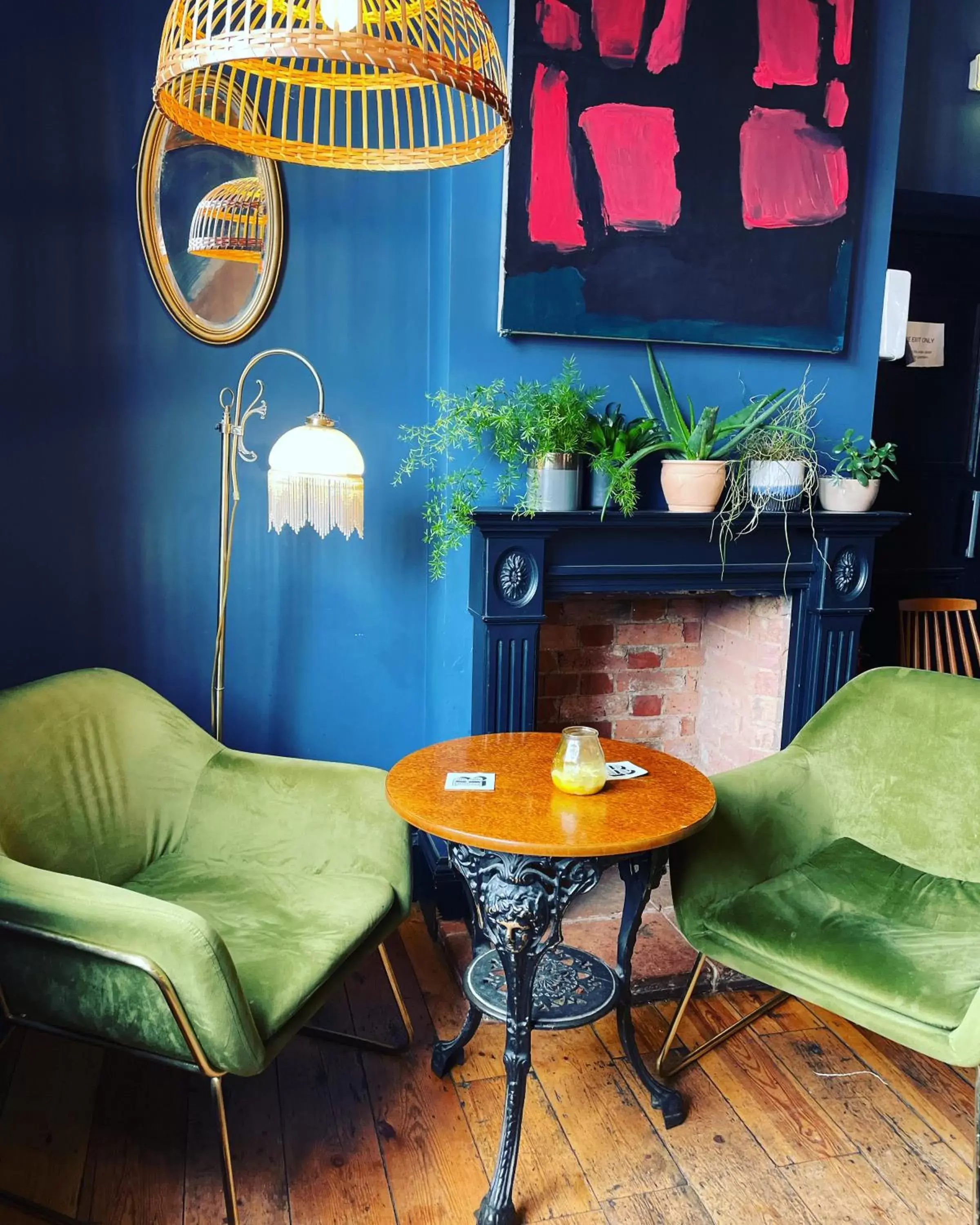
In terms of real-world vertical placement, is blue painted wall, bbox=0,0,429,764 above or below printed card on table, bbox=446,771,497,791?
above

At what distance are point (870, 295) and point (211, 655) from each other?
2151mm

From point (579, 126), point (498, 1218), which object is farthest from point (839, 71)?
point (498, 1218)

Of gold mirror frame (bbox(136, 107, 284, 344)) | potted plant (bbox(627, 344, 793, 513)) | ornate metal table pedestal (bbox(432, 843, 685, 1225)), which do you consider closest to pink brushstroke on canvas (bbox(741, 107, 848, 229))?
potted plant (bbox(627, 344, 793, 513))

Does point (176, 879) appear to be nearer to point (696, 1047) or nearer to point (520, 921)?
point (520, 921)

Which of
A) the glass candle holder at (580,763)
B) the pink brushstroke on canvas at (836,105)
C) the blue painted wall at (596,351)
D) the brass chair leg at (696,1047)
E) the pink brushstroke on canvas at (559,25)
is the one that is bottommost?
the brass chair leg at (696,1047)

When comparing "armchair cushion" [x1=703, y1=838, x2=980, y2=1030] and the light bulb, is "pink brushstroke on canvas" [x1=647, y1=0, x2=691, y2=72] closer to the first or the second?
the light bulb

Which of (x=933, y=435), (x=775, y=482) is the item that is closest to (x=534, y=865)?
(x=775, y=482)

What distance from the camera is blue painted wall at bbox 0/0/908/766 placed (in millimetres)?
2291

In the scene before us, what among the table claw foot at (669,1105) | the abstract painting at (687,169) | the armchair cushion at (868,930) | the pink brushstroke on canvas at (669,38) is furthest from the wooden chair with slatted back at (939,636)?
the table claw foot at (669,1105)

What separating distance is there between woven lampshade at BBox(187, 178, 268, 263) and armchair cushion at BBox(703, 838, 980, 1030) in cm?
199

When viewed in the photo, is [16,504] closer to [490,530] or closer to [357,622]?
[357,622]

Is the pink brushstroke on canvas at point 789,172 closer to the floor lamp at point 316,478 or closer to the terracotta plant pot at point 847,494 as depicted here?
the terracotta plant pot at point 847,494

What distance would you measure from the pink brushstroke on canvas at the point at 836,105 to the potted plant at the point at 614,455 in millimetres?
988

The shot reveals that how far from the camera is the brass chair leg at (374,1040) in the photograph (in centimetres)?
203
